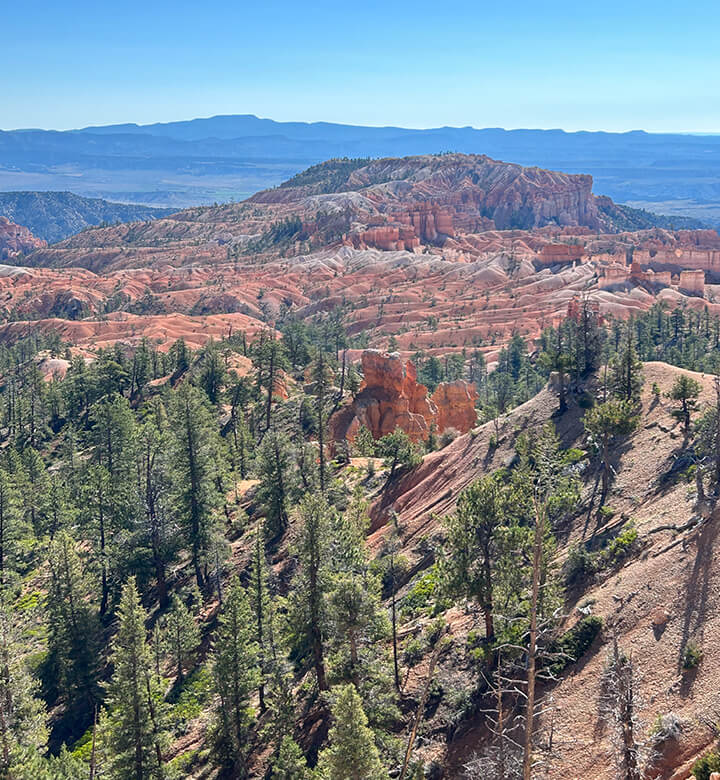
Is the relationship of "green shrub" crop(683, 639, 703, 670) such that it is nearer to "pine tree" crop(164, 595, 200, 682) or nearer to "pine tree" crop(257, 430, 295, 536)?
"pine tree" crop(164, 595, 200, 682)

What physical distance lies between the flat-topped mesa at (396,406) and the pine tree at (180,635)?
31012 millimetres

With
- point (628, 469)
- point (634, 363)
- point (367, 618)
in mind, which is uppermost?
point (634, 363)

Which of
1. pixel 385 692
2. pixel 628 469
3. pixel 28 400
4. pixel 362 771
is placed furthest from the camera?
pixel 28 400

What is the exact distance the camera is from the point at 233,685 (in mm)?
30609

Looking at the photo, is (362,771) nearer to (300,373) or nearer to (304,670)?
(304,670)

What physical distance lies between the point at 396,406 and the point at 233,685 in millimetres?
44305

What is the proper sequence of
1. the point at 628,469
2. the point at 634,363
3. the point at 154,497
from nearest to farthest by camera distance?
the point at 628,469 → the point at 634,363 → the point at 154,497

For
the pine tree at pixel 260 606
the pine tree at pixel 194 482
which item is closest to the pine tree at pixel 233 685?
the pine tree at pixel 260 606

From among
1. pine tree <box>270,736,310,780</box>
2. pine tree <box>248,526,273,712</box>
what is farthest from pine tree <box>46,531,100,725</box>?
pine tree <box>270,736,310,780</box>

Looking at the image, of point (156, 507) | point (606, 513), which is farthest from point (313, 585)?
point (156, 507)

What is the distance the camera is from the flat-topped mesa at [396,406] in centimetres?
7125

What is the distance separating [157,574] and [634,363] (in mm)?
33447

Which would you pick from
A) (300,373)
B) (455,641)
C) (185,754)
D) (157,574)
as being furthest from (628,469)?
(300,373)

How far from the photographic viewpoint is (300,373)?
88.8 meters
